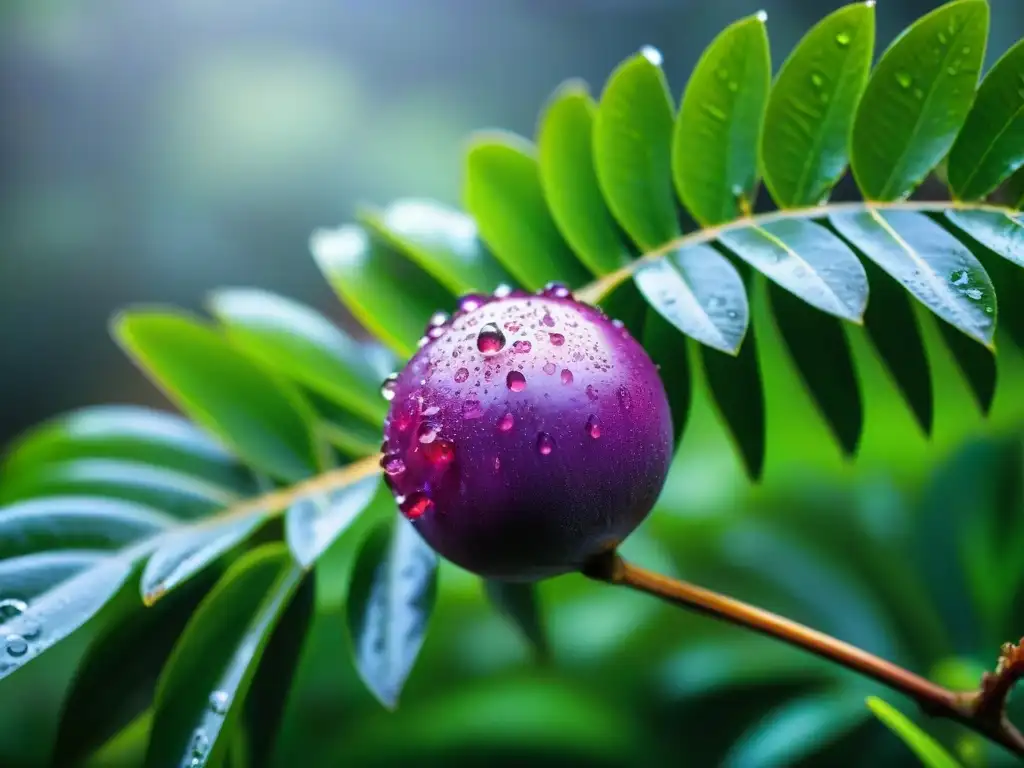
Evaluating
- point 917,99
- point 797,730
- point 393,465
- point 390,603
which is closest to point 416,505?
point 393,465

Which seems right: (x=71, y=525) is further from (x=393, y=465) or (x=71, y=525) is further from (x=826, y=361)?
(x=826, y=361)

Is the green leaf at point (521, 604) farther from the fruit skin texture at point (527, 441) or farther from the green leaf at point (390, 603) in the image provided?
the fruit skin texture at point (527, 441)

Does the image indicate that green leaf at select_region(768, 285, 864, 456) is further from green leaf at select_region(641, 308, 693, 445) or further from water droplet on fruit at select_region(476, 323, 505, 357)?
water droplet on fruit at select_region(476, 323, 505, 357)

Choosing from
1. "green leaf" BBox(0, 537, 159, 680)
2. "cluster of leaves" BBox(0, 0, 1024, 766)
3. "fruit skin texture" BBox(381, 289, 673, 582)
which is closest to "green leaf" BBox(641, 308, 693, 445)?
"cluster of leaves" BBox(0, 0, 1024, 766)

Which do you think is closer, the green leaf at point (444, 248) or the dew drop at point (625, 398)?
the dew drop at point (625, 398)

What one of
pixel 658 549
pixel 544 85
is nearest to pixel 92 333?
pixel 544 85

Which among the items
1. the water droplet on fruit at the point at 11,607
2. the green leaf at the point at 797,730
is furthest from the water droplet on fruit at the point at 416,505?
the green leaf at the point at 797,730
